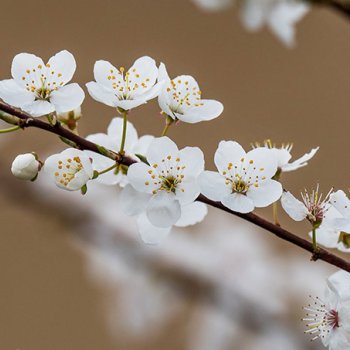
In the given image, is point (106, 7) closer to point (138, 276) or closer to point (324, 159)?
point (324, 159)

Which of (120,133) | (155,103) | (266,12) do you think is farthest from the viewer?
(155,103)

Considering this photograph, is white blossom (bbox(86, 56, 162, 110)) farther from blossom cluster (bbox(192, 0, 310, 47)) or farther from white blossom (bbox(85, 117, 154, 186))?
blossom cluster (bbox(192, 0, 310, 47))

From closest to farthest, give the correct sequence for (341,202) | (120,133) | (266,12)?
(341,202), (120,133), (266,12)

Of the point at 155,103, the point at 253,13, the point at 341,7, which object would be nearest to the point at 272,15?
the point at 253,13

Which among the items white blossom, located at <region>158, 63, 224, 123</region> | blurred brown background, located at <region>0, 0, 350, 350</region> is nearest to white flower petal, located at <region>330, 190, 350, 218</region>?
white blossom, located at <region>158, 63, 224, 123</region>

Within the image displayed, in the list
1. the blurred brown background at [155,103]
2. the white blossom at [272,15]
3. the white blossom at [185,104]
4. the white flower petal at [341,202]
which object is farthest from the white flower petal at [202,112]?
the blurred brown background at [155,103]

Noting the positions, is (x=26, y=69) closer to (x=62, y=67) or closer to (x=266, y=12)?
(x=62, y=67)
